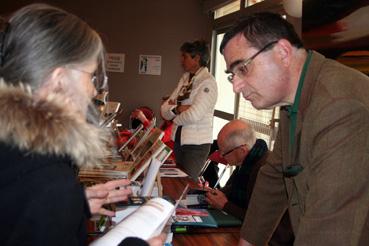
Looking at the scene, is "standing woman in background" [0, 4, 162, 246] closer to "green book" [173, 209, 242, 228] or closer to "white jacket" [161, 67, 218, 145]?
"green book" [173, 209, 242, 228]

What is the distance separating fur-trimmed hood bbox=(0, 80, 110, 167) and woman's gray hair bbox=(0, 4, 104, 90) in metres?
0.04

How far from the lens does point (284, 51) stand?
1.21 m

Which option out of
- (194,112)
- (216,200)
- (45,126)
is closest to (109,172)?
(216,200)

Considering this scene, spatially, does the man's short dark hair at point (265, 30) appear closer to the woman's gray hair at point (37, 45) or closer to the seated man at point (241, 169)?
the woman's gray hair at point (37, 45)

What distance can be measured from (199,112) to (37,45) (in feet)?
8.31

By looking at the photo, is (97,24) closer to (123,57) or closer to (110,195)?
(123,57)

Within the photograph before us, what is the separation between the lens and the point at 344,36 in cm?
245

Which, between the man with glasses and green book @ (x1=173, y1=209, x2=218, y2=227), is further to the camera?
green book @ (x1=173, y1=209, x2=218, y2=227)

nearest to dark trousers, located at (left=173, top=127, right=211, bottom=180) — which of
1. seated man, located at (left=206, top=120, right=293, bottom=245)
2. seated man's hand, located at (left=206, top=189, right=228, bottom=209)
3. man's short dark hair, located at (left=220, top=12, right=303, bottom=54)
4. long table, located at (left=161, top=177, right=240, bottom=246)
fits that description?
seated man, located at (left=206, top=120, right=293, bottom=245)

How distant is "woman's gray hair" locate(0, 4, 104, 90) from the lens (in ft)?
2.82

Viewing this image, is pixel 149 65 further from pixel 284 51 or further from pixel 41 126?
pixel 41 126

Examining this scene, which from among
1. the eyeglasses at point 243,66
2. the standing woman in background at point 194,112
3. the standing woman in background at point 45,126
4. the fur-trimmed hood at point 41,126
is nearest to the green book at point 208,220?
the eyeglasses at point 243,66

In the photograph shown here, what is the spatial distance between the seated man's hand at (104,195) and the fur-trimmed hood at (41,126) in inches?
21.8

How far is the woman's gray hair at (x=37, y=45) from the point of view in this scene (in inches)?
33.9
